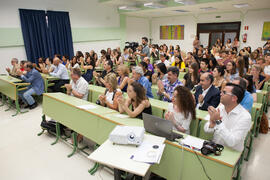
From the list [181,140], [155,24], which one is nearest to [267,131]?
[181,140]

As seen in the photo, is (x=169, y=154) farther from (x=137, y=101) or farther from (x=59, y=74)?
(x=59, y=74)

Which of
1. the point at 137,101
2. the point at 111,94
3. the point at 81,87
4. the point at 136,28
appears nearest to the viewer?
the point at 137,101

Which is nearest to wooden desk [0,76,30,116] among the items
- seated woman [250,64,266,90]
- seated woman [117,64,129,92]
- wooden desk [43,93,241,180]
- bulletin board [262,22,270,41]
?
wooden desk [43,93,241,180]

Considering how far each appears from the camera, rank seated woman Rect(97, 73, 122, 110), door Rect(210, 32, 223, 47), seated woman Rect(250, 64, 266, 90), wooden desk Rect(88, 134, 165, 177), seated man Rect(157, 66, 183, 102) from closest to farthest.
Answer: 1. wooden desk Rect(88, 134, 165, 177)
2. seated woman Rect(97, 73, 122, 110)
3. seated man Rect(157, 66, 183, 102)
4. seated woman Rect(250, 64, 266, 90)
5. door Rect(210, 32, 223, 47)

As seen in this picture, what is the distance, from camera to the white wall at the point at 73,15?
22.4 feet

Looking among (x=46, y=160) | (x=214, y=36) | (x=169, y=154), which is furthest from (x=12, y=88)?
(x=214, y=36)

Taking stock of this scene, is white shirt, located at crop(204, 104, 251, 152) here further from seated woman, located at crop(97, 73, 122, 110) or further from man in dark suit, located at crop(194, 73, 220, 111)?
seated woman, located at crop(97, 73, 122, 110)

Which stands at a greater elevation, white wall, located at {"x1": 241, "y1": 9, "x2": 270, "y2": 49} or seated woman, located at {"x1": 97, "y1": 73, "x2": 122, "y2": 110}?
white wall, located at {"x1": 241, "y1": 9, "x2": 270, "y2": 49}

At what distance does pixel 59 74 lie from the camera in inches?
216

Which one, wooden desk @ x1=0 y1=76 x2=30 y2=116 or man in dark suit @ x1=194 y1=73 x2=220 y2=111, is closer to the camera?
man in dark suit @ x1=194 y1=73 x2=220 y2=111

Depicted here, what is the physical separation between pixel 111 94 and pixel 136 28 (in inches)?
396

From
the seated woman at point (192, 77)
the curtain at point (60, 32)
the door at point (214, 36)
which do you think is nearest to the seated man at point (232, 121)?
the seated woman at point (192, 77)

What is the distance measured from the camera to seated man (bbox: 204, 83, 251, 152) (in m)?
1.74

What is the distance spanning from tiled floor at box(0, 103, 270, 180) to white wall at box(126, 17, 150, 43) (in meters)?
9.25
